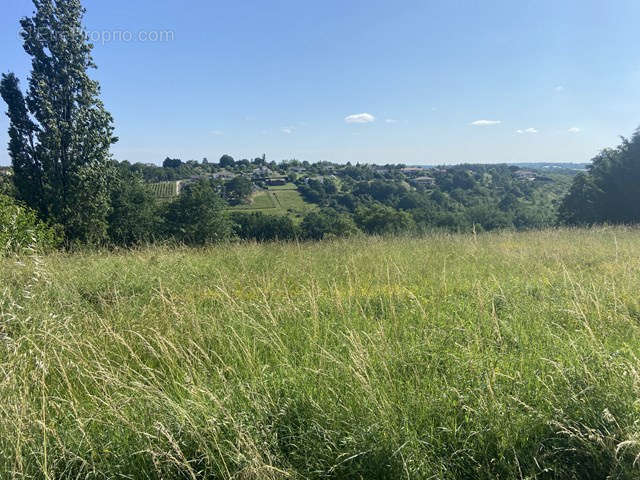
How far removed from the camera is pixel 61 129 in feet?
59.8

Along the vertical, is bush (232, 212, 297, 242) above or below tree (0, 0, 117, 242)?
below

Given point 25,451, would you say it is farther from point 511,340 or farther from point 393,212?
point 393,212

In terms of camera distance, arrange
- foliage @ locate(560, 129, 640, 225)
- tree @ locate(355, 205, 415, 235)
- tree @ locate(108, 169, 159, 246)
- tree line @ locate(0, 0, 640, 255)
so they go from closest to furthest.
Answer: tree line @ locate(0, 0, 640, 255) < foliage @ locate(560, 129, 640, 225) < tree @ locate(108, 169, 159, 246) < tree @ locate(355, 205, 415, 235)

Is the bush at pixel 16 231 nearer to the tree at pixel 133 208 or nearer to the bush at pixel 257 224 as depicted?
the tree at pixel 133 208

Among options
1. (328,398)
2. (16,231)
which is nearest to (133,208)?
(16,231)

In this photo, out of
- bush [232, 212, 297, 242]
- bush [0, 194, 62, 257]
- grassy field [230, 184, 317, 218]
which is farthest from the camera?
grassy field [230, 184, 317, 218]

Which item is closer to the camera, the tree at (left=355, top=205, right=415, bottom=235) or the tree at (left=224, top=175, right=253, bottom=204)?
the tree at (left=355, top=205, right=415, bottom=235)

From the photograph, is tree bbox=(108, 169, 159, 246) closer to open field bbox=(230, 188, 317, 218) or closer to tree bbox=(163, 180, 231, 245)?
tree bbox=(163, 180, 231, 245)

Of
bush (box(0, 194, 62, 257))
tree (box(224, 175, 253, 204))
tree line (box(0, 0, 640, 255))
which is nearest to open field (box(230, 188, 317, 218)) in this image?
tree (box(224, 175, 253, 204))

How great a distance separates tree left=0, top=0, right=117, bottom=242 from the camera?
691 inches

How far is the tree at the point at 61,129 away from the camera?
17.6m

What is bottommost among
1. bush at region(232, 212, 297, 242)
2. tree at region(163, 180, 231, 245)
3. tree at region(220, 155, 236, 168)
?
bush at region(232, 212, 297, 242)

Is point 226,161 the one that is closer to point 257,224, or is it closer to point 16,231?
point 257,224

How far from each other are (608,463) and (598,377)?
571 mm
